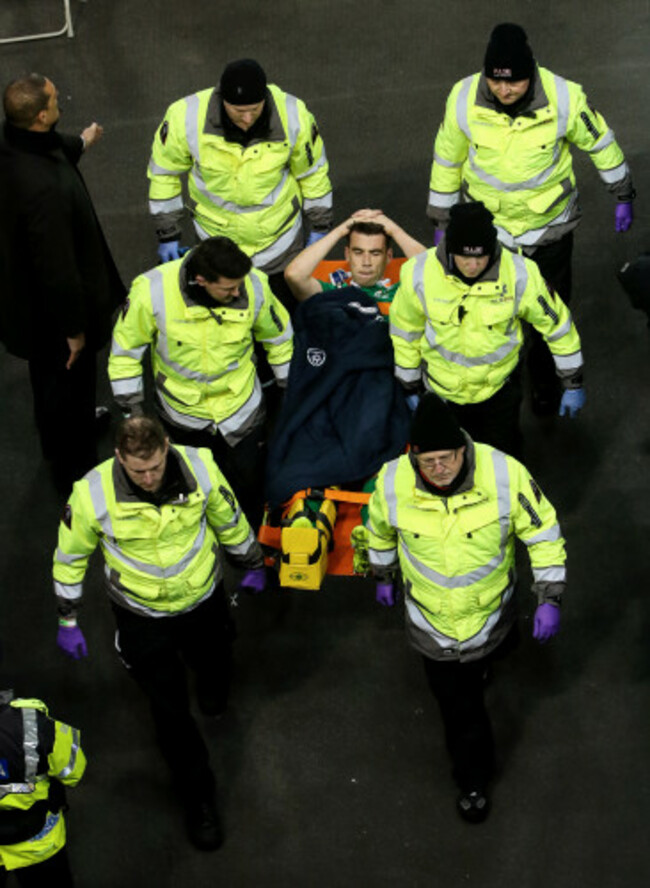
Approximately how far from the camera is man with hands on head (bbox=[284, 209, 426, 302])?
856cm

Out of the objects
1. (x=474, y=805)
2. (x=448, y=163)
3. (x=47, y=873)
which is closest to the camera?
(x=47, y=873)

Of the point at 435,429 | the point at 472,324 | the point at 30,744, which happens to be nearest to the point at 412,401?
the point at 472,324

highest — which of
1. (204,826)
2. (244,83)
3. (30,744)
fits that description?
(244,83)

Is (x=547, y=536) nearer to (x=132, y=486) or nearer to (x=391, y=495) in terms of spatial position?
(x=391, y=495)

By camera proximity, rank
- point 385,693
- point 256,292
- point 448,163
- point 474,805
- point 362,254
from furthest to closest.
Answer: point 448,163
point 362,254
point 385,693
point 256,292
point 474,805

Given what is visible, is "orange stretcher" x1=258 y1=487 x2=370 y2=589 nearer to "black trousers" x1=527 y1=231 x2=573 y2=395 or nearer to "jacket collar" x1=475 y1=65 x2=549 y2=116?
"black trousers" x1=527 y1=231 x2=573 y2=395

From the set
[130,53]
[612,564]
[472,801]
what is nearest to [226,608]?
[472,801]

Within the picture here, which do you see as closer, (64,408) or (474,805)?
(474,805)

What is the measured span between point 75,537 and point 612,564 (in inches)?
98.1

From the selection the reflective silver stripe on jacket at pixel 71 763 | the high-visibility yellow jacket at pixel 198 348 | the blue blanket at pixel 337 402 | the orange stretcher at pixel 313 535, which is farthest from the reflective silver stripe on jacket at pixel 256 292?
the reflective silver stripe on jacket at pixel 71 763

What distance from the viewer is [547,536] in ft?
24.3

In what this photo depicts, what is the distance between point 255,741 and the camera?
8.15 m

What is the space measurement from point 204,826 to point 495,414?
6.86 feet

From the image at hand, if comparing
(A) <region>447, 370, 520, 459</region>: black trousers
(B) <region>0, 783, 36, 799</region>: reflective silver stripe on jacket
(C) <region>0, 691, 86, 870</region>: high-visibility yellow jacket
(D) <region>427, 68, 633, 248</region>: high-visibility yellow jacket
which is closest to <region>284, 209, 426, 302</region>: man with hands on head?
(D) <region>427, 68, 633, 248</region>: high-visibility yellow jacket
